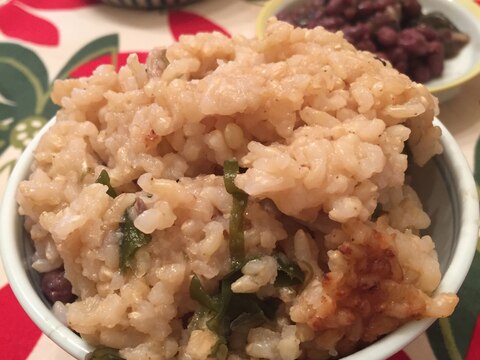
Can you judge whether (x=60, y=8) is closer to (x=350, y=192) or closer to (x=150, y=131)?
(x=150, y=131)

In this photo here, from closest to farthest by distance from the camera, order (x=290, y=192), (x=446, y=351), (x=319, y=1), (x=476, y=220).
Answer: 1. (x=290, y=192)
2. (x=476, y=220)
3. (x=446, y=351)
4. (x=319, y=1)

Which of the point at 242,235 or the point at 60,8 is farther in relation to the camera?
the point at 60,8

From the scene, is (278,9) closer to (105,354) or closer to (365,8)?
(365,8)

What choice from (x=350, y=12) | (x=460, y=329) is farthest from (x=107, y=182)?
(x=350, y=12)

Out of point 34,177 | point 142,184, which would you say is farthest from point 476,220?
point 34,177

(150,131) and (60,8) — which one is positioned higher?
(150,131)

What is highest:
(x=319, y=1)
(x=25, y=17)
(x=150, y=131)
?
(x=150, y=131)

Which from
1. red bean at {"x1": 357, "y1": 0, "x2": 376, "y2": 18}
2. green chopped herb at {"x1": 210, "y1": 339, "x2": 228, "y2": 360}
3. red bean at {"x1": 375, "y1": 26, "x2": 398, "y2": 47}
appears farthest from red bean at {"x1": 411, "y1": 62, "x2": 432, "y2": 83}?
green chopped herb at {"x1": 210, "y1": 339, "x2": 228, "y2": 360}

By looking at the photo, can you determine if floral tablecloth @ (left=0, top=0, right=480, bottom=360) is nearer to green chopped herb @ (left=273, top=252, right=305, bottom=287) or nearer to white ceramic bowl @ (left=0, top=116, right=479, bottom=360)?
white ceramic bowl @ (left=0, top=116, right=479, bottom=360)
